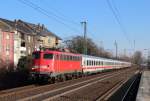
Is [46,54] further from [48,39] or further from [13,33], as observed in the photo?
[48,39]

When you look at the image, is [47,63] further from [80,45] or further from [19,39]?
[80,45]

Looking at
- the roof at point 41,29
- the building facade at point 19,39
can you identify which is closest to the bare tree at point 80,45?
the building facade at point 19,39

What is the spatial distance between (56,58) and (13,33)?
39911 millimetres

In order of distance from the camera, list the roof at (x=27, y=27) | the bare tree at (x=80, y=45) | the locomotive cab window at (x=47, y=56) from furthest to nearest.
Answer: the bare tree at (x=80, y=45) < the roof at (x=27, y=27) < the locomotive cab window at (x=47, y=56)

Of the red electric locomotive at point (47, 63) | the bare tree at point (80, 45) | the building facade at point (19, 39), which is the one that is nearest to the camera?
the red electric locomotive at point (47, 63)

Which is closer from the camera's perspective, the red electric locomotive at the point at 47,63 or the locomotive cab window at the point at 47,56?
the red electric locomotive at the point at 47,63

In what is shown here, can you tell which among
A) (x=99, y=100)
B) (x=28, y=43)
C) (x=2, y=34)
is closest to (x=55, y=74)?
(x=99, y=100)

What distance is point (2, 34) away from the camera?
222 feet

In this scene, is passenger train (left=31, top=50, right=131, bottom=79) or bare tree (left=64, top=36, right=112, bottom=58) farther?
bare tree (left=64, top=36, right=112, bottom=58)

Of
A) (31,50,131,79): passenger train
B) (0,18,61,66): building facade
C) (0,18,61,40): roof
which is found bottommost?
(31,50,131,79): passenger train

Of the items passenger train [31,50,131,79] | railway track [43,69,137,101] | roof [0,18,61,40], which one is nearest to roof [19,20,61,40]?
roof [0,18,61,40]

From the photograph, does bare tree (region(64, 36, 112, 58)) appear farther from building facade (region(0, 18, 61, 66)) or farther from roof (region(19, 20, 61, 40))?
roof (region(19, 20, 61, 40))

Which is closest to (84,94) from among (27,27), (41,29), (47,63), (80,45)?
(47,63)

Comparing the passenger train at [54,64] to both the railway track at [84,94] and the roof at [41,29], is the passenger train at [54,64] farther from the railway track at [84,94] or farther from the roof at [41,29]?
the roof at [41,29]
